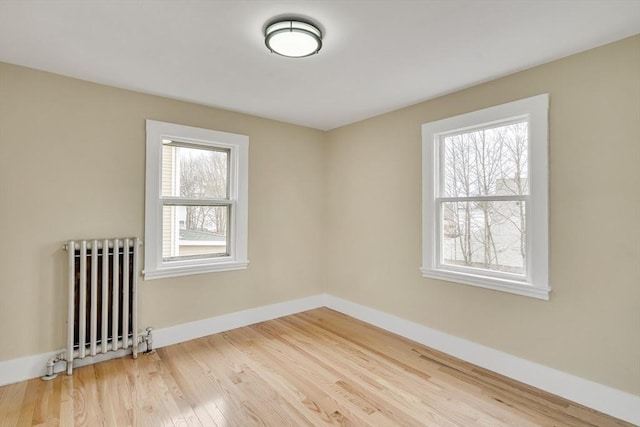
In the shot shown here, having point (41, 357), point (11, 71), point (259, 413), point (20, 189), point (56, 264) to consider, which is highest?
point (11, 71)

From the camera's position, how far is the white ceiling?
176 cm

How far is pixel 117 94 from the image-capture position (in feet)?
9.46

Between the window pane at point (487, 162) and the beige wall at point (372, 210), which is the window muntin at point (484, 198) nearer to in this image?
the window pane at point (487, 162)

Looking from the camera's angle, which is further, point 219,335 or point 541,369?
point 219,335

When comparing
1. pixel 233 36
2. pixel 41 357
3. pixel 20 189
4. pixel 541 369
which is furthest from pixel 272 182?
pixel 541 369

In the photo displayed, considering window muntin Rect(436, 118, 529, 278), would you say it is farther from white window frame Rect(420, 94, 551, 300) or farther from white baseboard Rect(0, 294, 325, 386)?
white baseboard Rect(0, 294, 325, 386)

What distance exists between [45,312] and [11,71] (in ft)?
6.27

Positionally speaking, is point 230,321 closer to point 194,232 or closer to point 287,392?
point 194,232

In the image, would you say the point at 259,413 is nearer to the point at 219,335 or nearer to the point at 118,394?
the point at 118,394

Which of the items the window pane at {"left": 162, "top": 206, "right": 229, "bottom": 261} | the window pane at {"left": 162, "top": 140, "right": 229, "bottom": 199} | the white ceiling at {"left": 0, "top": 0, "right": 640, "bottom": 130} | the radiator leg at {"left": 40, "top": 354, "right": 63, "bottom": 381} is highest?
the white ceiling at {"left": 0, "top": 0, "right": 640, "bottom": 130}

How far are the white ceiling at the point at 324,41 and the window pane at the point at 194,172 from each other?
61 cm

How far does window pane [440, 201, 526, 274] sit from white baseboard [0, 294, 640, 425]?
734 mm

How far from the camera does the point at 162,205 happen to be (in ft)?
10.3

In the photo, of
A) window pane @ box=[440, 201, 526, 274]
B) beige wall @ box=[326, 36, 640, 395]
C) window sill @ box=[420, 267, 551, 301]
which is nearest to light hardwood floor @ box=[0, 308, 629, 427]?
beige wall @ box=[326, 36, 640, 395]
